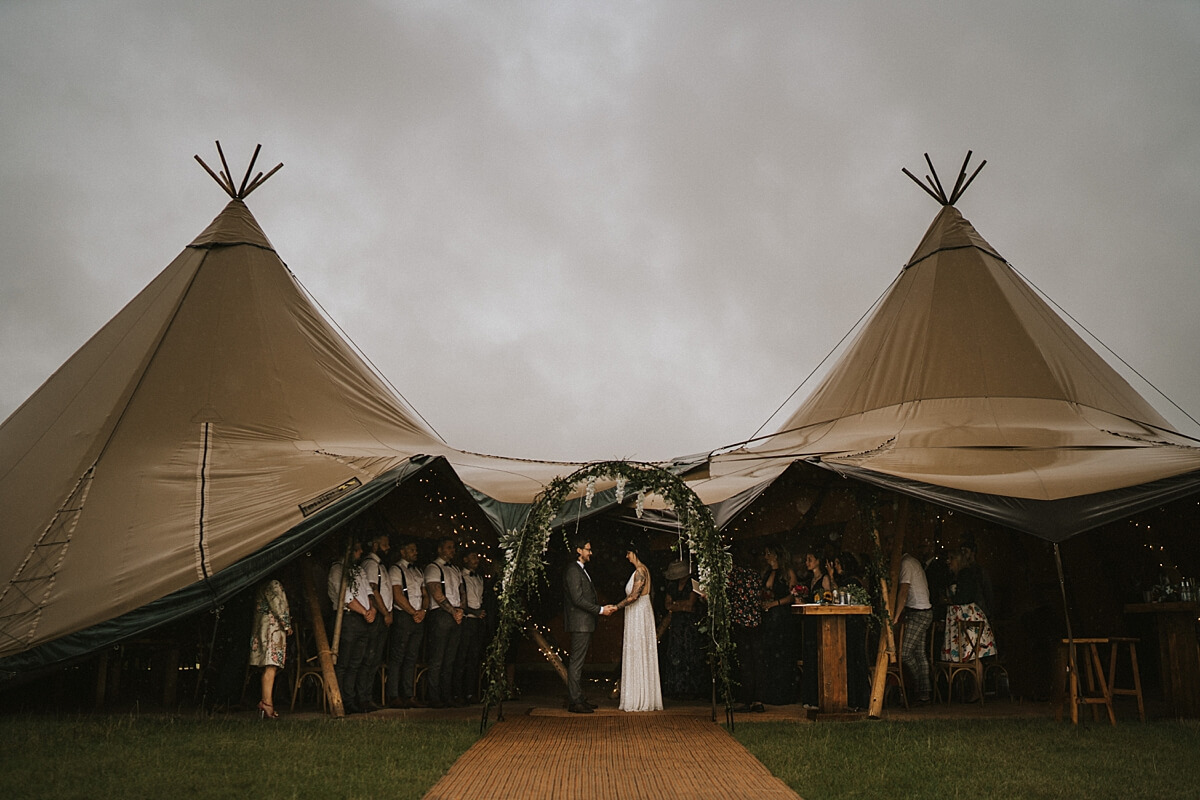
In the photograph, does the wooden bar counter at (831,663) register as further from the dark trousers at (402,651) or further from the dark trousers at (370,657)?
the dark trousers at (370,657)

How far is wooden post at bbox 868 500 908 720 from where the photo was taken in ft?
26.5

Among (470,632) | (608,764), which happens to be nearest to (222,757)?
(608,764)

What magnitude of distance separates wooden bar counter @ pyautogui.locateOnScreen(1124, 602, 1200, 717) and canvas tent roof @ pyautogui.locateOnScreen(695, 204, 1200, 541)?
3.55 feet

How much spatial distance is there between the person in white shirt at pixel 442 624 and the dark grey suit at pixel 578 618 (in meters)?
1.33

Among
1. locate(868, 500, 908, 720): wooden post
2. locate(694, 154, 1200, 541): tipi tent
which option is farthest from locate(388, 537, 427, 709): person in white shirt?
locate(868, 500, 908, 720): wooden post

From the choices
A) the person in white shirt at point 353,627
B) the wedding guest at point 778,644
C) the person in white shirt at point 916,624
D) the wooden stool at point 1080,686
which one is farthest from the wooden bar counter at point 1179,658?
the person in white shirt at point 353,627

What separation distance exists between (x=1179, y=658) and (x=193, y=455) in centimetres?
887

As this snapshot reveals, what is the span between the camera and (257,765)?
568cm

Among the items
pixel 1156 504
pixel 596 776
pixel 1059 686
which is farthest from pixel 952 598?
pixel 596 776

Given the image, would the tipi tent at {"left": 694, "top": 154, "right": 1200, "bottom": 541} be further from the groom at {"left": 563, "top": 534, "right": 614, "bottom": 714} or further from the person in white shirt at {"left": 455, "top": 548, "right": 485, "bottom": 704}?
the person in white shirt at {"left": 455, "top": 548, "right": 485, "bottom": 704}

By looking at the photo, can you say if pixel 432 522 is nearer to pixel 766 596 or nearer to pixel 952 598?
pixel 766 596

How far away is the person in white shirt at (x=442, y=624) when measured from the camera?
898 centimetres

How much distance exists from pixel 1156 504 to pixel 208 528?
7897mm

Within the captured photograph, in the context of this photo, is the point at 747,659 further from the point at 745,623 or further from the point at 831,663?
the point at 831,663
